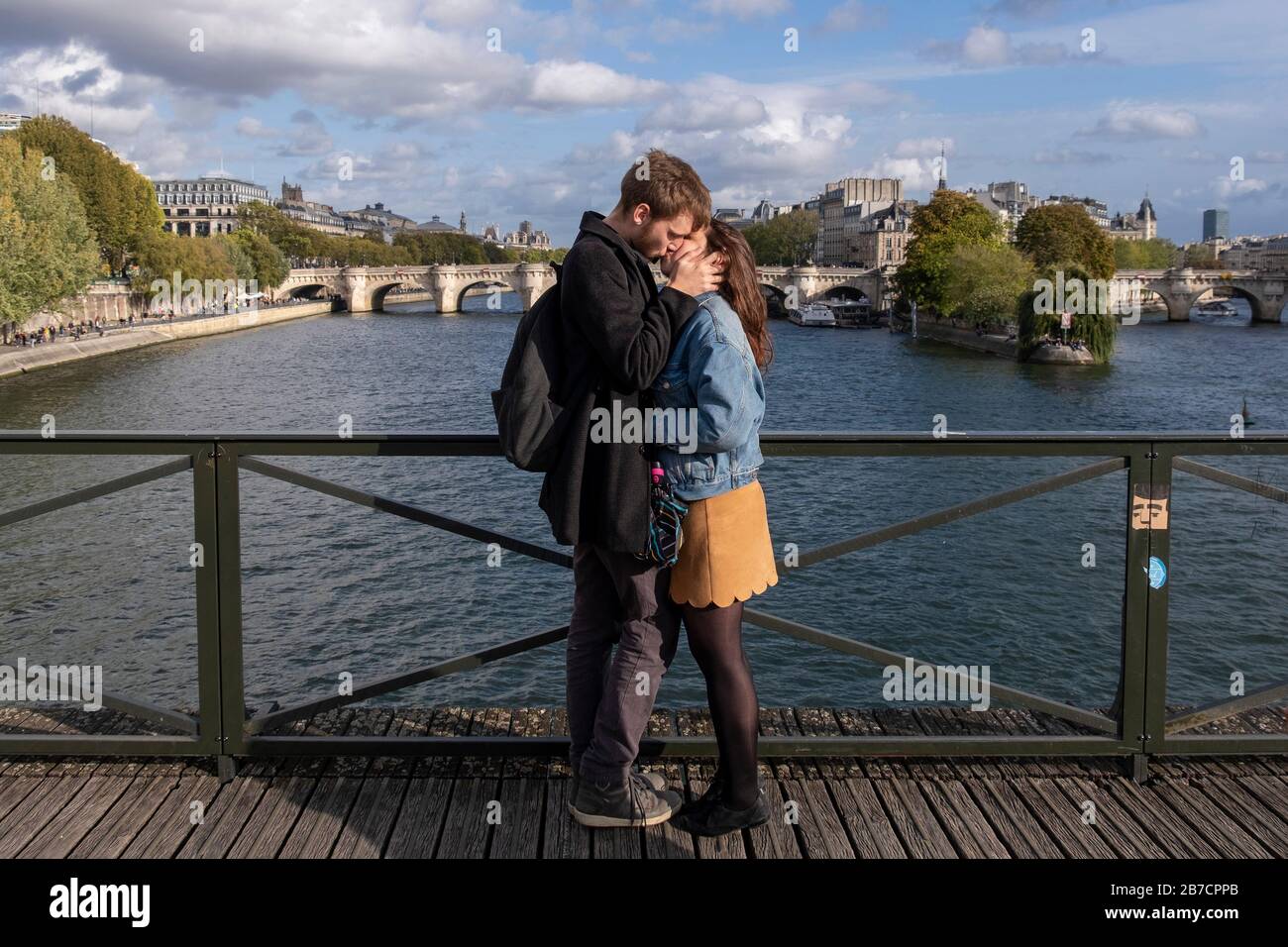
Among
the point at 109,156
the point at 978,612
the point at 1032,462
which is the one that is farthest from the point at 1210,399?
the point at 109,156

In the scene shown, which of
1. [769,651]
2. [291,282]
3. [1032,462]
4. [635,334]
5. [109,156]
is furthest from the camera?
[291,282]

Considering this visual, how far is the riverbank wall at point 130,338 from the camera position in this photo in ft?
124

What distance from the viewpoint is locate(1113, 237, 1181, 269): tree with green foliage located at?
10881cm

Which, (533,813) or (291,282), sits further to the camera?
(291,282)

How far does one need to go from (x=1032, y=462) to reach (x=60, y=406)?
21727 mm

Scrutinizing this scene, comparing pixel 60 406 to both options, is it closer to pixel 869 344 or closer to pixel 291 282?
pixel 869 344

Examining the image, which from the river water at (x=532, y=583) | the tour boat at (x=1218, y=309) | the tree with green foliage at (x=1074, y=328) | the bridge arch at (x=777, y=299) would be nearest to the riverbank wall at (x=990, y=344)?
the tree with green foliage at (x=1074, y=328)

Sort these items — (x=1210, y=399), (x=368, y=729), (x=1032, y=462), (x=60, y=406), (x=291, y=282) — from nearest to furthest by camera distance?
(x=368, y=729), (x=1032, y=462), (x=60, y=406), (x=1210, y=399), (x=291, y=282)

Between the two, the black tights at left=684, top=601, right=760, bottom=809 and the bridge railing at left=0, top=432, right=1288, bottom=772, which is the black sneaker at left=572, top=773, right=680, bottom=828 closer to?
the black tights at left=684, top=601, right=760, bottom=809

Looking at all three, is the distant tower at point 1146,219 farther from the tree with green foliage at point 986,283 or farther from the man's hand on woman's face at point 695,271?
the man's hand on woman's face at point 695,271

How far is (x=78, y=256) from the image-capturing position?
41094mm

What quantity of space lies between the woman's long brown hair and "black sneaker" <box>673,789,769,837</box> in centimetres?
102

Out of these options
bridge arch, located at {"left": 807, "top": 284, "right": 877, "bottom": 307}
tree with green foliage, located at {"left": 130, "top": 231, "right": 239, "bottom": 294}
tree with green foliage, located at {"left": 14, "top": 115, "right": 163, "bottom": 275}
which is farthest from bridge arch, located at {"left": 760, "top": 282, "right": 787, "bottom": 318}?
tree with green foliage, located at {"left": 14, "top": 115, "right": 163, "bottom": 275}

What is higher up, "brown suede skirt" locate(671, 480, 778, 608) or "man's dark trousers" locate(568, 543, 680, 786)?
"brown suede skirt" locate(671, 480, 778, 608)
